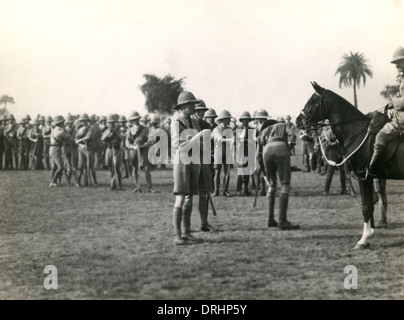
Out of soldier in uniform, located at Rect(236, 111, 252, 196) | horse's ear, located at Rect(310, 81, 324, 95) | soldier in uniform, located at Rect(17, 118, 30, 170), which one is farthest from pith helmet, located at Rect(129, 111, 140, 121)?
soldier in uniform, located at Rect(17, 118, 30, 170)

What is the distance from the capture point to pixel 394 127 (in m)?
8.31

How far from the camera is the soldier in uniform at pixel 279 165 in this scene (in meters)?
10.1

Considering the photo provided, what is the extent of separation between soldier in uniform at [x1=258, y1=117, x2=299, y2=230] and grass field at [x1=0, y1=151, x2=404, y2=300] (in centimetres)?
33

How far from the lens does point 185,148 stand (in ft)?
28.8

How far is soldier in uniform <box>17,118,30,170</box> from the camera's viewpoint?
83.0 feet

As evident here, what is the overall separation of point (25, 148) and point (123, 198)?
12688 mm

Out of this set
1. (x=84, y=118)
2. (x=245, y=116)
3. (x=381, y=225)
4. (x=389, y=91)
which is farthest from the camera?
(x=84, y=118)

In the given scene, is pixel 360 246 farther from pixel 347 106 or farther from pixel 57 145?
pixel 57 145

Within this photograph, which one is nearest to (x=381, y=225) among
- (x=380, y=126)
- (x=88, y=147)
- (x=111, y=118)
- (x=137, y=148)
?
(x=380, y=126)

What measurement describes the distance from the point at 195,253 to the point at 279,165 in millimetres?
2716

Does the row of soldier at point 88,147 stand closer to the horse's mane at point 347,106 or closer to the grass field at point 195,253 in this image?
the grass field at point 195,253

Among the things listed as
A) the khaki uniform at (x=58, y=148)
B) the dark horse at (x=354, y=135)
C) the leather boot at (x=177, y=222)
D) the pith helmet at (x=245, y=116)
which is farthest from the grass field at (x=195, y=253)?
the khaki uniform at (x=58, y=148)

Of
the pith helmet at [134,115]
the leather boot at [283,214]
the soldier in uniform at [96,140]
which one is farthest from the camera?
the soldier in uniform at [96,140]

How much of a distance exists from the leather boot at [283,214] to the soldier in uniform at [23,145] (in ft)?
58.3
